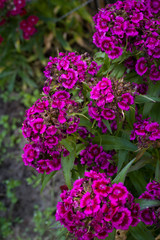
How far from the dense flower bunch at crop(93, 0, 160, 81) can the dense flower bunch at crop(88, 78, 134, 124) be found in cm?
24

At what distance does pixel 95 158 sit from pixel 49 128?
1.17 feet

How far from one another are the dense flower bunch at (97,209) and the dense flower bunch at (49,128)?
0.24m

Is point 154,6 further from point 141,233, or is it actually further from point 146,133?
point 141,233

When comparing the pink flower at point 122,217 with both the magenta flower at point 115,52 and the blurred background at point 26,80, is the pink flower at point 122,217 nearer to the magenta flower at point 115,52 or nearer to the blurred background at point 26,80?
the magenta flower at point 115,52

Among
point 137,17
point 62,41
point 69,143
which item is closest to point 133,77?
point 137,17

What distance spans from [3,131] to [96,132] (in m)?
2.63

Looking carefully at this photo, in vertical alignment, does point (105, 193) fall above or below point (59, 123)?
below

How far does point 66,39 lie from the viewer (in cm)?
405

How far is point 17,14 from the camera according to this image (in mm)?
3236

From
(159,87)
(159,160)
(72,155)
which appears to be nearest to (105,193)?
(72,155)

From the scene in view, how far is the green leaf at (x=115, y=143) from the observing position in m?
1.50

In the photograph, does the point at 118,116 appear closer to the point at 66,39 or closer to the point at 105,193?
the point at 105,193

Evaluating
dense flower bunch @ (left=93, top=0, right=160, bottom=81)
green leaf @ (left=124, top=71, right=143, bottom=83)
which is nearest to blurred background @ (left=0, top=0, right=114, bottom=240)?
green leaf @ (left=124, top=71, right=143, bottom=83)

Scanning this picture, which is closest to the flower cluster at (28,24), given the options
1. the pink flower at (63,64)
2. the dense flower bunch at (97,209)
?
the pink flower at (63,64)
